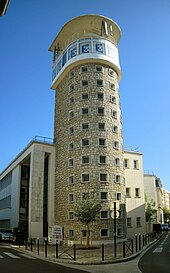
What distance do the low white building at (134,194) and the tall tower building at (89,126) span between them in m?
6.68

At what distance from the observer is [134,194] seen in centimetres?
4209

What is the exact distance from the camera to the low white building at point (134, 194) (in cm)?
4059

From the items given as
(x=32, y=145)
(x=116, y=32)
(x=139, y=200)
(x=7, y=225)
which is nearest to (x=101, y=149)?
(x=32, y=145)

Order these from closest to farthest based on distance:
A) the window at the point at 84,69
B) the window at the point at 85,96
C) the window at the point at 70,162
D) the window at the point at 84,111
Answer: the window at the point at 70,162, the window at the point at 84,111, the window at the point at 85,96, the window at the point at 84,69

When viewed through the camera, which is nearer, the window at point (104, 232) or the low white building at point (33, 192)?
the window at point (104, 232)

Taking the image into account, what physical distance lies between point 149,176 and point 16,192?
27.6 m

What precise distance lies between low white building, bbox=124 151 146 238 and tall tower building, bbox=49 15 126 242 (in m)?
6.68

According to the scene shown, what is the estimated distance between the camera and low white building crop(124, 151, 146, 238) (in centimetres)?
4059

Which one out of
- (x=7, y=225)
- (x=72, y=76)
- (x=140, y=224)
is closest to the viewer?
→ (x=72, y=76)

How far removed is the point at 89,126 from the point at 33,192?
1032 cm

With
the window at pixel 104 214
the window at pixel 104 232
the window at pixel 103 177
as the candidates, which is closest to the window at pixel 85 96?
the window at pixel 103 177

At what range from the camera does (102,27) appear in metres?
39.5

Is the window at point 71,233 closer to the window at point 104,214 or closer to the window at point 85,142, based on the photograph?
the window at point 104,214

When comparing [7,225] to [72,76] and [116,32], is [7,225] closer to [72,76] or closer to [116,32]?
[72,76]
